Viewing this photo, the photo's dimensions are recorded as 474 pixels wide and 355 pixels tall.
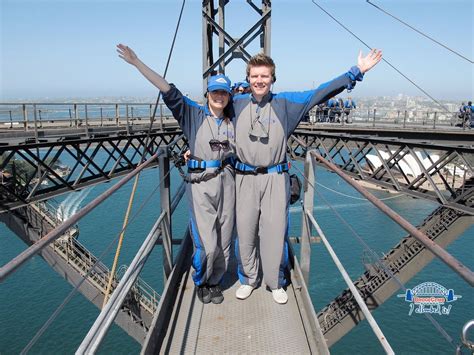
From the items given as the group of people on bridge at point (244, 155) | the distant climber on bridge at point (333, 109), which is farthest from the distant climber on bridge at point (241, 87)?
the distant climber on bridge at point (333, 109)

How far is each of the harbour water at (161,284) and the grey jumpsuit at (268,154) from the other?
1002 cm

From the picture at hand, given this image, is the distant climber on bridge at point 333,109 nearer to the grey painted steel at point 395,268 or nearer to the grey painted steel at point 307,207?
the grey painted steel at point 395,268

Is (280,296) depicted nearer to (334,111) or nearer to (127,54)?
(127,54)

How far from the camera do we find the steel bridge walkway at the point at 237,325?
2836 millimetres

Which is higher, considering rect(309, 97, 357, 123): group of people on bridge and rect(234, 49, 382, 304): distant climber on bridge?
rect(234, 49, 382, 304): distant climber on bridge

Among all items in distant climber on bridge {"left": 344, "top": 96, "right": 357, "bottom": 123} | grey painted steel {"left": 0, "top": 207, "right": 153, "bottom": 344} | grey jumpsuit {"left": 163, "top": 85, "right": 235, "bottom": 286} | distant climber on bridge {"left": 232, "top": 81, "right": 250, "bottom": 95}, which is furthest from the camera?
distant climber on bridge {"left": 344, "top": 96, "right": 357, "bottom": 123}

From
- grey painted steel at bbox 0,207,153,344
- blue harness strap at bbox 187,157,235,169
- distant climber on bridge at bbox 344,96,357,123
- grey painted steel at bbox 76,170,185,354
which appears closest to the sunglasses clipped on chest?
blue harness strap at bbox 187,157,235,169

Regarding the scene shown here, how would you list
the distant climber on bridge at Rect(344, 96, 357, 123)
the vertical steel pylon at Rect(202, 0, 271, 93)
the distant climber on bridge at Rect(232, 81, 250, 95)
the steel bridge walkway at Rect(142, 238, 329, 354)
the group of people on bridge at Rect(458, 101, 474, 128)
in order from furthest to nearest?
the distant climber on bridge at Rect(344, 96, 357, 123)
the group of people on bridge at Rect(458, 101, 474, 128)
the vertical steel pylon at Rect(202, 0, 271, 93)
the distant climber on bridge at Rect(232, 81, 250, 95)
the steel bridge walkway at Rect(142, 238, 329, 354)

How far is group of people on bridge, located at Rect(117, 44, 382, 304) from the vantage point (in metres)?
3.11

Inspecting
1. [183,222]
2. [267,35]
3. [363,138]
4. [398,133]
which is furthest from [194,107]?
[183,222]

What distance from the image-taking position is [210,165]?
313 cm

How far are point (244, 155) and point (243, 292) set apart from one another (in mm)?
1334

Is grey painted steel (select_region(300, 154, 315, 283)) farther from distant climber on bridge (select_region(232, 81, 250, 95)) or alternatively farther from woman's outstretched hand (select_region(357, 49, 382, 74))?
distant climber on bridge (select_region(232, 81, 250, 95))

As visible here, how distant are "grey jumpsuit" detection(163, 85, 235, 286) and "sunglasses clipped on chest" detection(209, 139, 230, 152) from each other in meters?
0.02
